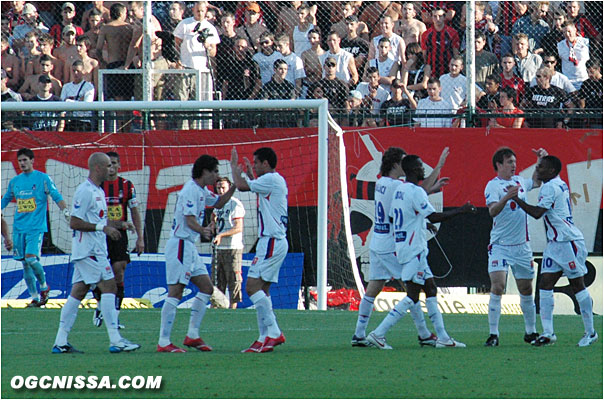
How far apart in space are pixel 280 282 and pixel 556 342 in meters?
5.87

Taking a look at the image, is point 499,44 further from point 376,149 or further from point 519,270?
point 519,270

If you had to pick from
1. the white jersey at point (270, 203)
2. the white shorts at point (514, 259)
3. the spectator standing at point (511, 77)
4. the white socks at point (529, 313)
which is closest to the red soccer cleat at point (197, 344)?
the white jersey at point (270, 203)

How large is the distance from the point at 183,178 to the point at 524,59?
18.7 ft

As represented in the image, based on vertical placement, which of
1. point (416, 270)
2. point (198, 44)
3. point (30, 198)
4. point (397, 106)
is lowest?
point (416, 270)

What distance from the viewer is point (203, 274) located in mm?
9695

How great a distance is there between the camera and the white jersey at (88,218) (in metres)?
9.42

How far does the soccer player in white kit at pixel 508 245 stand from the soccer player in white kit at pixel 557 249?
173 millimetres

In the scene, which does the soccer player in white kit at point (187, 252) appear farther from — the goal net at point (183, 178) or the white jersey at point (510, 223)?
the goal net at point (183, 178)

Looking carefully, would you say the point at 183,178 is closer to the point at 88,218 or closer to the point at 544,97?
the point at 544,97

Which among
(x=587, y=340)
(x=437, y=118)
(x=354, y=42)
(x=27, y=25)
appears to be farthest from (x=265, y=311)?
(x=27, y=25)

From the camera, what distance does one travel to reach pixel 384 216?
33.1 feet

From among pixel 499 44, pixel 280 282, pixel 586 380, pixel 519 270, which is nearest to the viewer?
pixel 586 380

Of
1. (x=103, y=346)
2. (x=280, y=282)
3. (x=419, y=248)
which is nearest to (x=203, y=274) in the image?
(x=103, y=346)

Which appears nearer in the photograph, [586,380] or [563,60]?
[586,380]
